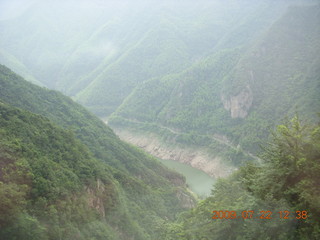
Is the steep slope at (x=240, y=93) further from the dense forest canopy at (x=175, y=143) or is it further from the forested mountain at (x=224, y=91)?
the dense forest canopy at (x=175, y=143)

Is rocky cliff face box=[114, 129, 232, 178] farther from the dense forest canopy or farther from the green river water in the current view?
the green river water

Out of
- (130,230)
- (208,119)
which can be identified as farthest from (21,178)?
(208,119)

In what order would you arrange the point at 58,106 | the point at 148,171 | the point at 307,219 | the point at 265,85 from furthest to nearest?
the point at 265,85 → the point at 58,106 → the point at 148,171 → the point at 307,219

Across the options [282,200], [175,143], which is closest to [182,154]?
[175,143]

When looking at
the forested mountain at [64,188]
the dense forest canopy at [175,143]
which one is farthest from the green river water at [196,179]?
the forested mountain at [64,188]

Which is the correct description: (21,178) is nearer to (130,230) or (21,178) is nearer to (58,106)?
(130,230)

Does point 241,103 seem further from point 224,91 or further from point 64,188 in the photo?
point 64,188

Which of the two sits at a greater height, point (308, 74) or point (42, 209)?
point (308, 74)
